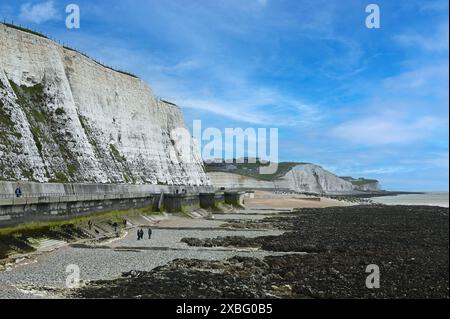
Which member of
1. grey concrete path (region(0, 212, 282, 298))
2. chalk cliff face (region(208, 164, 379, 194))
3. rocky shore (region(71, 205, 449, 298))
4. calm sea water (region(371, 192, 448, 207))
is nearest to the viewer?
rocky shore (region(71, 205, 449, 298))

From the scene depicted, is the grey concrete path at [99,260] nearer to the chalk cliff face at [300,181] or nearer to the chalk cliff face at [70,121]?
the chalk cliff face at [70,121]

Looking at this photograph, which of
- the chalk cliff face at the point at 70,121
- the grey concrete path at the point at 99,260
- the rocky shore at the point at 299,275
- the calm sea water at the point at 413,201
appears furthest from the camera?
the calm sea water at the point at 413,201

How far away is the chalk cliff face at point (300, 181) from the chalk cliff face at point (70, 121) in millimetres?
62757

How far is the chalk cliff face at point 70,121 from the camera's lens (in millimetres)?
27938

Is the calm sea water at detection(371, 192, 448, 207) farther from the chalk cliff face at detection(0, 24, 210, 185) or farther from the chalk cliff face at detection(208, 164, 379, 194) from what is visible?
the chalk cliff face at detection(0, 24, 210, 185)

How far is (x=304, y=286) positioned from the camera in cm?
1180

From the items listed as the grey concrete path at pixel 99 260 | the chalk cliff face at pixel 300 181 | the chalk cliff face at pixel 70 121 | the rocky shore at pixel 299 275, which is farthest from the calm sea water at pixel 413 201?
the grey concrete path at pixel 99 260

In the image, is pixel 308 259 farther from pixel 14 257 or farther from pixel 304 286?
pixel 14 257

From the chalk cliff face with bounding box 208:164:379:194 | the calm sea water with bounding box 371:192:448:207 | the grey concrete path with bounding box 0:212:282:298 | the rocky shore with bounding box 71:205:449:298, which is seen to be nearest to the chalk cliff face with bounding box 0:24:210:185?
the grey concrete path with bounding box 0:212:282:298

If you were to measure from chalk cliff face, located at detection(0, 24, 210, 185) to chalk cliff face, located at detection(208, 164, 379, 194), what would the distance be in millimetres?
62757

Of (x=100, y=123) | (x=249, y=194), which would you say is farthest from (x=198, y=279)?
(x=249, y=194)

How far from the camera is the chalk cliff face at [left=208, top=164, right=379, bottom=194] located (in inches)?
4793

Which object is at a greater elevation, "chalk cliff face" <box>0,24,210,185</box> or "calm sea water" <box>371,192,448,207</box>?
"chalk cliff face" <box>0,24,210,185</box>
